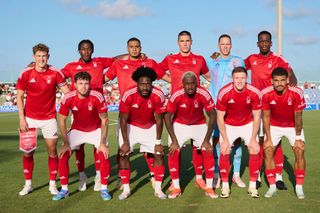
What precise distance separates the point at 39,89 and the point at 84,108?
2.93 ft

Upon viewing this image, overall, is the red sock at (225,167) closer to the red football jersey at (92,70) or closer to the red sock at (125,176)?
the red sock at (125,176)

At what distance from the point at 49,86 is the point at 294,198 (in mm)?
4375

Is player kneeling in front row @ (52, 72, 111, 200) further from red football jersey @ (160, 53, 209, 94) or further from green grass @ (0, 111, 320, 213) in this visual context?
red football jersey @ (160, 53, 209, 94)

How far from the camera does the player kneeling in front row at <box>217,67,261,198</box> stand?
22.3ft

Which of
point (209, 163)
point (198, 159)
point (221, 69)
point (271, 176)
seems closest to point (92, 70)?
point (221, 69)

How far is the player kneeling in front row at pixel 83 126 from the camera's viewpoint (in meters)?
6.86

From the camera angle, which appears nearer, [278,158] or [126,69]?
[278,158]

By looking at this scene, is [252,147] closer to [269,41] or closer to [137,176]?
[269,41]

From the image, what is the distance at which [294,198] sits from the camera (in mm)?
6559

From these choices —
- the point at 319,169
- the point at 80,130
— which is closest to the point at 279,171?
the point at 319,169

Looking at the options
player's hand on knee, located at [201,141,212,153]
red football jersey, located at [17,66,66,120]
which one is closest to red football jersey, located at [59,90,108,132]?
red football jersey, located at [17,66,66,120]

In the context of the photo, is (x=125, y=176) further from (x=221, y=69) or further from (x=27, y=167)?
(x=221, y=69)

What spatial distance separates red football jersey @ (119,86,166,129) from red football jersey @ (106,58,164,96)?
70cm

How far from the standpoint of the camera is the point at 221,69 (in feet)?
25.8
